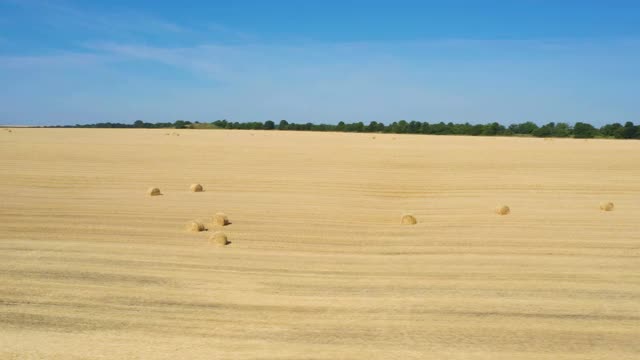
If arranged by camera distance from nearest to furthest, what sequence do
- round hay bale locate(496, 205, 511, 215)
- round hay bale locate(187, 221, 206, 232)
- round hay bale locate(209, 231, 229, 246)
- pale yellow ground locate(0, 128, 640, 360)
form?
1. pale yellow ground locate(0, 128, 640, 360)
2. round hay bale locate(209, 231, 229, 246)
3. round hay bale locate(187, 221, 206, 232)
4. round hay bale locate(496, 205, 511, 215)

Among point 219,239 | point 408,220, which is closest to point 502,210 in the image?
point 408,220

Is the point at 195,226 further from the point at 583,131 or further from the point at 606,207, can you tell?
the point at 583,131

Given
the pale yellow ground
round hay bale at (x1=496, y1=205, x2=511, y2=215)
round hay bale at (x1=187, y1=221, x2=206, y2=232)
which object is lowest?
the pale yellow ground

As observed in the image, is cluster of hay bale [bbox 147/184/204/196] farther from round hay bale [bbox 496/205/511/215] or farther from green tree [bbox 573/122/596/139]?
green tree [bbox 573/122/596/139]

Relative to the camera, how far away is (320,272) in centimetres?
405

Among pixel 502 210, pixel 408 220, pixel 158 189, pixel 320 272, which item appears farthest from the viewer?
pixel 158 189

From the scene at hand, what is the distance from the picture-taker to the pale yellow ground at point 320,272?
2.90 meters

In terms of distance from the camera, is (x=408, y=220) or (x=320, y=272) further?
(x=408, y=220)

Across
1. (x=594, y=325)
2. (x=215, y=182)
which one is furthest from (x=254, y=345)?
(x=215, y=182)

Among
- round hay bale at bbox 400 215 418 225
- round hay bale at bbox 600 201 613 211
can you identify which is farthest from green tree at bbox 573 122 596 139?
round hay bale at bbox 400 215 418 225

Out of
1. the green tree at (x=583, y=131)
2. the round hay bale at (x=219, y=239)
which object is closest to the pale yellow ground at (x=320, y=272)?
the round hay bale at (x=219, y=239)

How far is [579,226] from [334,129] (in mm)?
32095

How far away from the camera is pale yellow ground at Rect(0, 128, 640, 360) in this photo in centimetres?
290

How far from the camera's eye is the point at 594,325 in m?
3.13
